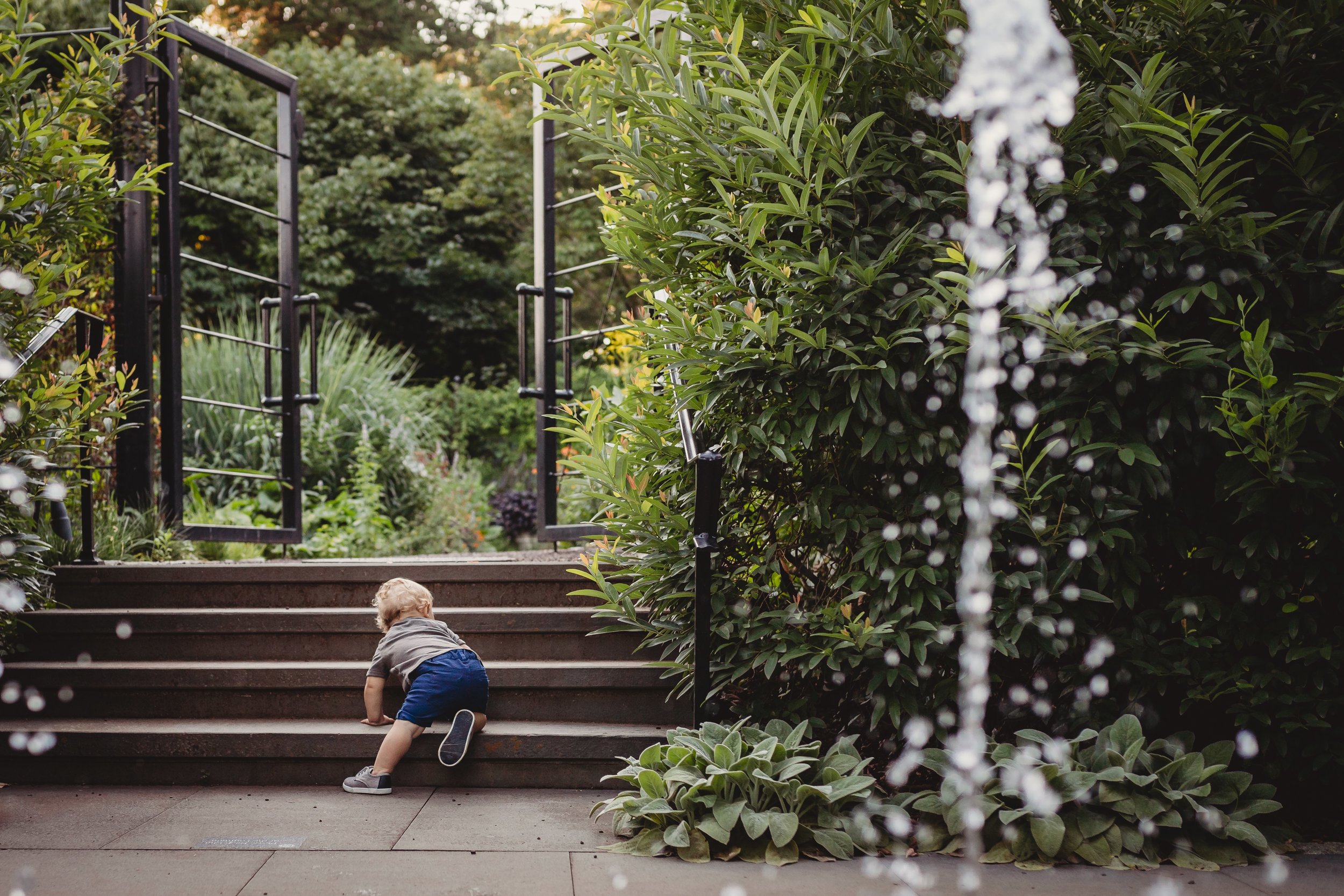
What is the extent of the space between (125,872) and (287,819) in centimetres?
59

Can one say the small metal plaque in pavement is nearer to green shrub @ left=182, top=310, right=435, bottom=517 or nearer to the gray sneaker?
the gray sneaker

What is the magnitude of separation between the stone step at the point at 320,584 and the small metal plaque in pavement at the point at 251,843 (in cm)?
170

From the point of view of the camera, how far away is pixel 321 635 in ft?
14.6

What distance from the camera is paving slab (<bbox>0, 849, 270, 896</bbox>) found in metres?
2.67

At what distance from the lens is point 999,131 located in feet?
10.7

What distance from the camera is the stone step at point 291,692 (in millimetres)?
A: 4117

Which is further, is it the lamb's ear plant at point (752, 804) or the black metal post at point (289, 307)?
the black metal post at point (289, 307)

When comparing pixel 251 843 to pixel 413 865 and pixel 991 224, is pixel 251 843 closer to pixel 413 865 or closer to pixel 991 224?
pixel 413 865

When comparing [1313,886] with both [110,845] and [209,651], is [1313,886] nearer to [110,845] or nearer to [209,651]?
[110,845]

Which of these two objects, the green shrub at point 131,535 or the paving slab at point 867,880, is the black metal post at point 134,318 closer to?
the green shrub at point 131,535

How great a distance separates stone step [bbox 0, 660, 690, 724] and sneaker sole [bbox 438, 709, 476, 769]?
0.39 meters

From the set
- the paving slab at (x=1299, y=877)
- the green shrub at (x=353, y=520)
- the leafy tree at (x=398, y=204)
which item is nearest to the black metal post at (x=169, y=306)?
the green shrub at (x=353, y=520)

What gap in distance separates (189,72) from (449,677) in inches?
514

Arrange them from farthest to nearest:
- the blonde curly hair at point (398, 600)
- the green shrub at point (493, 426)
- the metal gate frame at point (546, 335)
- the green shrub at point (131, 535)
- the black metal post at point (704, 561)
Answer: the green shrub at point (493, 426)
the metal gate frame at point (546, 335)
the green shrub at point (131, 535)
the blonde curly hair at point (398, 600)
the black metal post at point (704, 561)
